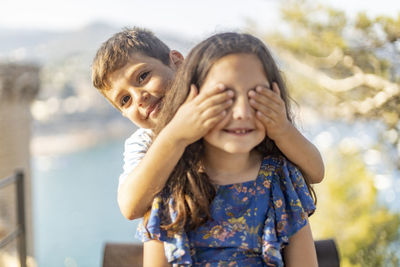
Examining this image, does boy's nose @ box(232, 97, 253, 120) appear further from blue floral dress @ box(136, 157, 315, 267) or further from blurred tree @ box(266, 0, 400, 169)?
blurred tree @ box(266, 0, 400, 169)

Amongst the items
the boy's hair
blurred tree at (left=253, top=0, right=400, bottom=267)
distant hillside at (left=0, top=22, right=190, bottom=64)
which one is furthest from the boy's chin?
distant hillside at (left=0, top=22, right=190, bottom=64)

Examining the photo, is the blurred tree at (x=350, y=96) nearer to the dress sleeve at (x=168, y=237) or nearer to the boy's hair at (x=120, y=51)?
the boy's hair at (x=120, y=51)

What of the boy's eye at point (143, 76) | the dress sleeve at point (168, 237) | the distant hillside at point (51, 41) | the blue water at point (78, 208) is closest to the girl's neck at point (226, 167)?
the dress sleeve at point (168, 237)

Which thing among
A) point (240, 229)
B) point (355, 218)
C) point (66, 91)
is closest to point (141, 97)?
point (240, 229)

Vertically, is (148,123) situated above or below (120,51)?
below

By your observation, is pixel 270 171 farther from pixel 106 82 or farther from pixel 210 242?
pixel 106 82

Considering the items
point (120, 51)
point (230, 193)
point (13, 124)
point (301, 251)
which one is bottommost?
point (13, 124)

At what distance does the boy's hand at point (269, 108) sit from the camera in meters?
0.72

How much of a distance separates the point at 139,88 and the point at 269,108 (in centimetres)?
33

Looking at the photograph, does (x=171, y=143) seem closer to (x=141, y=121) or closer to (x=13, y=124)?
(x=141, y=121)

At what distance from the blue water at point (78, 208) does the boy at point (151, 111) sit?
53.2 feet

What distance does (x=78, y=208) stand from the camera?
26250 millimetres

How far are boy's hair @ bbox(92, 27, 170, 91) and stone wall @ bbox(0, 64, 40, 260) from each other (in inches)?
307

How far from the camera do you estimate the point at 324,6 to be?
164 inches
